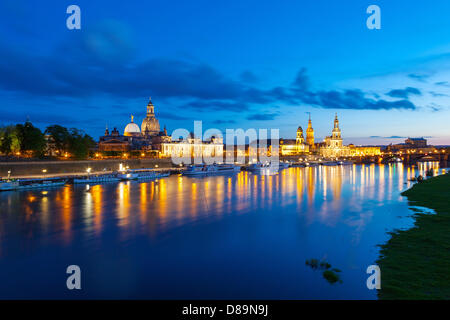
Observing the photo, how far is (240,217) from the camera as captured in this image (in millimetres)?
24312

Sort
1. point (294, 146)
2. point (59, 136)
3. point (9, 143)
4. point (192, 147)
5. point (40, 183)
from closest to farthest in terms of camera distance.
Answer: point (40, 183) < point (9, 143) < point (59, 136) < point (192, 147) < point (294, 146)

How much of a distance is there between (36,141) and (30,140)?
0.99 meters

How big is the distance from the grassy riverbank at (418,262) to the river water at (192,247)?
0.65m

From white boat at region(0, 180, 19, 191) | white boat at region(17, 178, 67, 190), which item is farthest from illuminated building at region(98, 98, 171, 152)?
white boat at region(0, 180, 19, 191)

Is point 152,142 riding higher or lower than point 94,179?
higher

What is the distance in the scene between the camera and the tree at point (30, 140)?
6066 cm

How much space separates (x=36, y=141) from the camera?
61000 mm

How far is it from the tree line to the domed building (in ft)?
220

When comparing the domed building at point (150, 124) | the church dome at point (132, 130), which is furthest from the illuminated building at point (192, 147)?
the church dome at point (132, 130)

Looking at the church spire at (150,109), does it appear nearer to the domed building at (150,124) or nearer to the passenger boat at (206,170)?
the domed building at (150,124)

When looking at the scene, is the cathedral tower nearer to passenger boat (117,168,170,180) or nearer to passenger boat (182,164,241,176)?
passenger boat (182,164,241,176)

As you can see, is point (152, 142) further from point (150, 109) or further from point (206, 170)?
point (206, 170)

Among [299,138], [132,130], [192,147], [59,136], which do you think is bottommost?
[192,147]

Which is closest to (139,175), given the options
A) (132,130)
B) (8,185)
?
(8,185)
